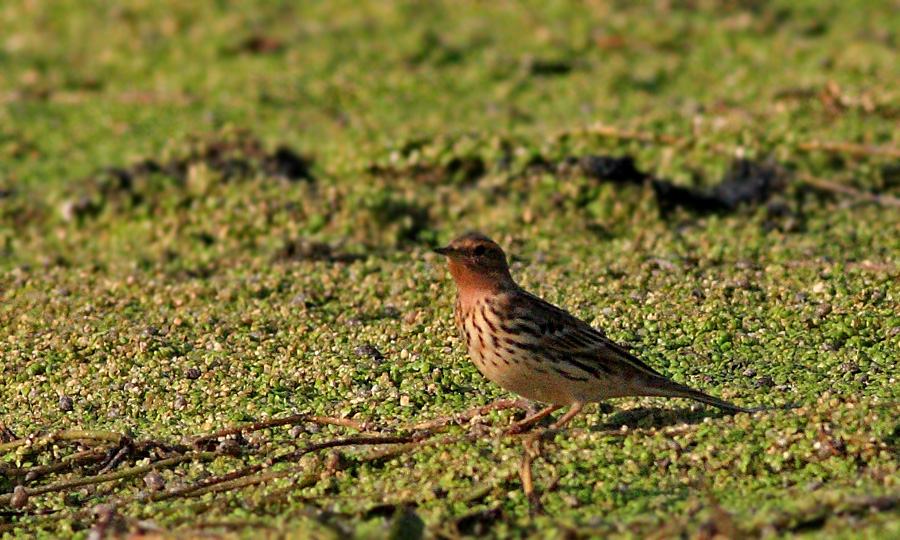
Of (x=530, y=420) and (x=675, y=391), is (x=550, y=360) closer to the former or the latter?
(x=530, y=420)

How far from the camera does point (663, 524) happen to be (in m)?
4.14

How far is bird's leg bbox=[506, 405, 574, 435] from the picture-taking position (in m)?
5.37

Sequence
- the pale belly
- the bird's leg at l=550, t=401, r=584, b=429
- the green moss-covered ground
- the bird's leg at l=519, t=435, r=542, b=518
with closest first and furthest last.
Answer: the bird's leg at l=519, t=435, r=542, b=518 < the green moss-covered ground < the pale belly < the bird's leg at l=550, t=401, r=584, b=429

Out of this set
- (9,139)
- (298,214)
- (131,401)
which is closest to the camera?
(131,401)

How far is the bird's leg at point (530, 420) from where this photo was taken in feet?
17.6

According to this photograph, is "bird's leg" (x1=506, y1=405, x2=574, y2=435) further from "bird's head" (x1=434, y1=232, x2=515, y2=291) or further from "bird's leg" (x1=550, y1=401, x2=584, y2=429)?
"bird's head" (x1=434, y1=232, x2=515, y2=291)

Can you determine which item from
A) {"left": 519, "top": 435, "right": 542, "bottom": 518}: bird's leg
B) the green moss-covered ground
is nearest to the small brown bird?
the green moss-covered ground

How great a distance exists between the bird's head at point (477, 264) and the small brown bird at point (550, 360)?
0.10 metres

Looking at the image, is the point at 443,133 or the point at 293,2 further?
the point at 293,2

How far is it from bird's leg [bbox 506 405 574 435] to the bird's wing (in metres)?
0.29

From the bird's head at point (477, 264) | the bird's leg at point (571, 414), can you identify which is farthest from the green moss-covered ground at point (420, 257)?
the bird's head at point (477, 264)

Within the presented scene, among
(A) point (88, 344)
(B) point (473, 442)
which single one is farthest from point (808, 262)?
(A) point (88, 344)

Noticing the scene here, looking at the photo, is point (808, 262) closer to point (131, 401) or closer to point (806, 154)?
point (806, 154)

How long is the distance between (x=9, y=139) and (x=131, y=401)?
4.97 m
